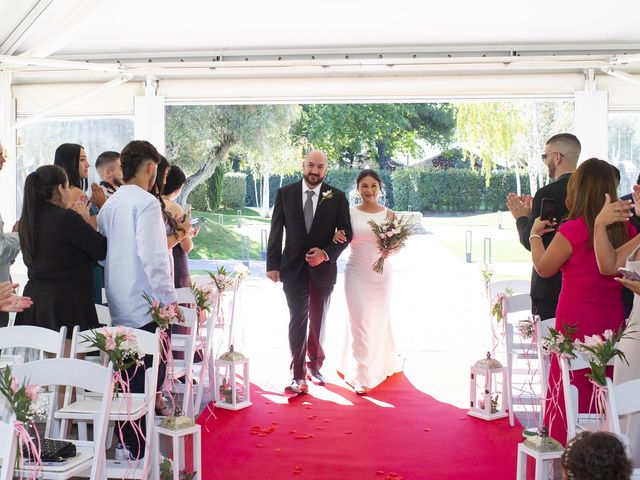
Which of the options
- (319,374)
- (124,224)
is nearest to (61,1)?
(124,224)

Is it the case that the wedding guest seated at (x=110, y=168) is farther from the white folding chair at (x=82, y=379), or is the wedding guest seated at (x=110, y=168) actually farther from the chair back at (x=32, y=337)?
the white folding chair at (x=82, y=379)

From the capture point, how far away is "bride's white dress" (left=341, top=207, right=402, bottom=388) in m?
6.99

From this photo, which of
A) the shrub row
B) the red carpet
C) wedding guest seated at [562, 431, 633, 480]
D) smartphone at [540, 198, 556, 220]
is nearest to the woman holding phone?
smartphone at [540, 198, 556, 220]

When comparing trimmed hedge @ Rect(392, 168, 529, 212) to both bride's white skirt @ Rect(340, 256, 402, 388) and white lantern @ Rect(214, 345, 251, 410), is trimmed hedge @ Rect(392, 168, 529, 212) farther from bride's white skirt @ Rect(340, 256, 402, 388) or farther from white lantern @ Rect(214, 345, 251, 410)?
white lantern @ Rect(214, 345, 251, 410)

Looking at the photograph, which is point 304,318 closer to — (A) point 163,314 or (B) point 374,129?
(A) point 163,314

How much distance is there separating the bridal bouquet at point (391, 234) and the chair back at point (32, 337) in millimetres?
3274

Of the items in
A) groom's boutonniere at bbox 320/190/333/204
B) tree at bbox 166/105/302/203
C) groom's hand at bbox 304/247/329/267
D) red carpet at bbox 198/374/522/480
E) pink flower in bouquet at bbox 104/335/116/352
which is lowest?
red carpet at bbox 198/374/522/480

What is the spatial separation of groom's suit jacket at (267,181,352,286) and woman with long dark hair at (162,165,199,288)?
741 mm

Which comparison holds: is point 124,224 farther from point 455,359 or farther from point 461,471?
point 455,359

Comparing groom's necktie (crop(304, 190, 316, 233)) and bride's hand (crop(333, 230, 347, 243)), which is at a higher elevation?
groom's necktie (crop(304, 190, 316, 233))

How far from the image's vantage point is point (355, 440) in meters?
5.30

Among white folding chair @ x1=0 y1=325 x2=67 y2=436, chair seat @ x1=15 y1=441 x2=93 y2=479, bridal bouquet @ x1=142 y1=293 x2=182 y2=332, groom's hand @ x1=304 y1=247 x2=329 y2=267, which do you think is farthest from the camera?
groom's hand @ x1=304 y1=247 x2=329 y2=267

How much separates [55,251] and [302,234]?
2603 mm

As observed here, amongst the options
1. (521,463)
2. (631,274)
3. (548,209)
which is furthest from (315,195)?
(631,274)
